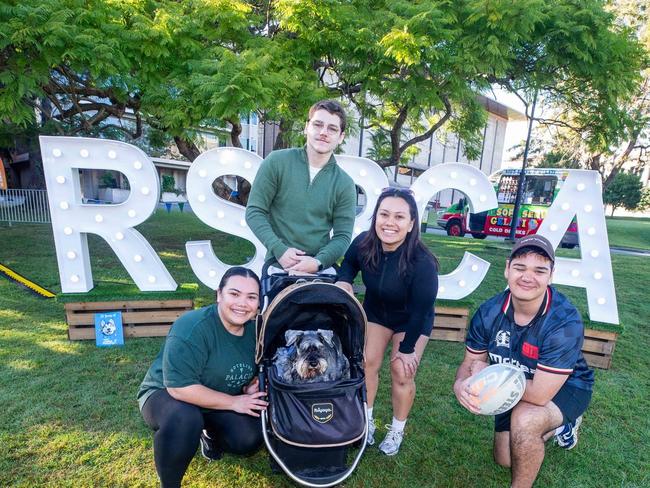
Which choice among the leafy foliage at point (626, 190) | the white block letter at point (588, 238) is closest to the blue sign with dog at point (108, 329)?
the white block letter at point (588, 238)

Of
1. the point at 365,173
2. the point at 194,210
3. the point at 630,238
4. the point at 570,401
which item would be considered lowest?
the point at 630,238

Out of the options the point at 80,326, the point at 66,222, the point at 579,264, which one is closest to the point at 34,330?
the point at 80,326

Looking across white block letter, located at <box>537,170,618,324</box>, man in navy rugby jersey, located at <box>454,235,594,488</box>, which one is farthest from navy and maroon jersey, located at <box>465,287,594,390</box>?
white block letter, located at <box>537,170,618,324</box>

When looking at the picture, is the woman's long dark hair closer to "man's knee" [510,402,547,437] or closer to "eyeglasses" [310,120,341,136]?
"eyeglasses" [310,120,341,136]

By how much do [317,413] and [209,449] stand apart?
1.11 meters

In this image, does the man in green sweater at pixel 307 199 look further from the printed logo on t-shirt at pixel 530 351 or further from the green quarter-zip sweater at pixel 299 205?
the printed logo on t-shirt at pixel 530 351

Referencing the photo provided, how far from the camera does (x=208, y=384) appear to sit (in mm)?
2111

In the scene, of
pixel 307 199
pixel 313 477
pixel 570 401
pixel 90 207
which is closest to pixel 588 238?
pixel 570 401

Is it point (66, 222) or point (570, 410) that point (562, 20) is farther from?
point (66, 222)

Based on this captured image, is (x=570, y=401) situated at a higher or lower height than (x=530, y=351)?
lower

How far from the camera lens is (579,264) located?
13.6 ft

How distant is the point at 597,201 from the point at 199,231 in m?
11.9

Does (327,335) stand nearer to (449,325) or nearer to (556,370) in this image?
(556,370)

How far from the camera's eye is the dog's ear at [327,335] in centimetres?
216
